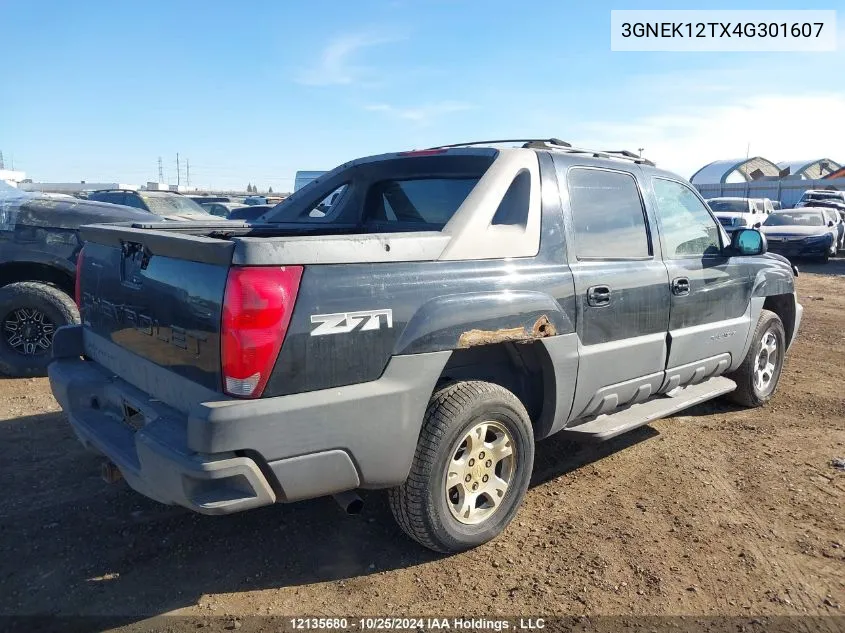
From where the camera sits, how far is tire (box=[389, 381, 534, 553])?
2928mm

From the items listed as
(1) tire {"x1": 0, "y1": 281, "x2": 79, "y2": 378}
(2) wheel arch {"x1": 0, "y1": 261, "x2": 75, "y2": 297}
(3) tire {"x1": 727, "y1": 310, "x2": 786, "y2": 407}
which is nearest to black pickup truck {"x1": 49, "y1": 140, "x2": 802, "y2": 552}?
(3) tire {"x1": 727, "y1": 310, "x2": 786, "y2": 407}

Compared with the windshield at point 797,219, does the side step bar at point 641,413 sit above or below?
below

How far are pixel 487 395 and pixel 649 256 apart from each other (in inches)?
63.8

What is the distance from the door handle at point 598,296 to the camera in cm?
353

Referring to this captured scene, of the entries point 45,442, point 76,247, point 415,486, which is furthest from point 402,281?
point 76,247

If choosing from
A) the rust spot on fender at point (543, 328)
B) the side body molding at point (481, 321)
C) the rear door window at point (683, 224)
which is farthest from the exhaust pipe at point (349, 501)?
the rear door window at point (683, 224)

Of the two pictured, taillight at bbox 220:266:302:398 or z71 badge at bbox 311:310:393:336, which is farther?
z71 badge at bbox 311:310:393:336

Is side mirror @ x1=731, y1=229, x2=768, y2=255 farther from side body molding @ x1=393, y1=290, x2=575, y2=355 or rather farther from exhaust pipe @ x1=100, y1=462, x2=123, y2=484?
exhaust pipe @ x1=100, y1=462, x2=123, y2=484

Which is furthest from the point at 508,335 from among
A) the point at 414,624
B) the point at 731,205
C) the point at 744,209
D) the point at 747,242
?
the point at 731,205

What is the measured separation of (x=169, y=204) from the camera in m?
12.9

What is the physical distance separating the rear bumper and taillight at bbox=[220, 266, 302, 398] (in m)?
0.08

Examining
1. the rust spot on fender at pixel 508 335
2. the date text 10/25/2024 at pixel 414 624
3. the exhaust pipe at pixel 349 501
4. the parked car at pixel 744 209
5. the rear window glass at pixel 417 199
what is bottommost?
the date text 10/25/2024 at pixel 414 624

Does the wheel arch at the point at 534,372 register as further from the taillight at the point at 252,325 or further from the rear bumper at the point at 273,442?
the taillight at the point at 252,325

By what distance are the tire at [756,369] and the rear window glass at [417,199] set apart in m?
2.83
